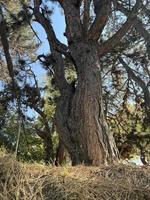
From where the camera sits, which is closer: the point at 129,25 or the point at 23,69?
the point at 129,25

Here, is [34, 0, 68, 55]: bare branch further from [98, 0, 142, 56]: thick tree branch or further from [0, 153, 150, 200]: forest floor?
[0, 153, 150, 200]: forest floor

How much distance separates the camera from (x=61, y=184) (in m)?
4.54

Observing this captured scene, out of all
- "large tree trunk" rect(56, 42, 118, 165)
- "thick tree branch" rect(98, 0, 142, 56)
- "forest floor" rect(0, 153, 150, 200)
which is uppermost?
"thick tree branch" rect(98, 0, 142, 56)

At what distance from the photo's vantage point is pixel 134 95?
41.4 ft

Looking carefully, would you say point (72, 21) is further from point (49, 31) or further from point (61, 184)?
point (61, 184)

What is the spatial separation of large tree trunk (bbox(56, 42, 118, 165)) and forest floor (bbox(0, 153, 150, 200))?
171 centimetres

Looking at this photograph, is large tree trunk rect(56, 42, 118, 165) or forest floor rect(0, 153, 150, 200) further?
large tree trunk rect(56, 42, 118, 165)

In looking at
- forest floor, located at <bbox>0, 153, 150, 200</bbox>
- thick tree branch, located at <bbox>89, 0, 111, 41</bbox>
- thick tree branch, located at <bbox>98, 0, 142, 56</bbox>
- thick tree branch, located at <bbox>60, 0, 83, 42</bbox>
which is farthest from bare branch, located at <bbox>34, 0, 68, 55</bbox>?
forest floor, located at <bbox>0, 153, 150, 200</bbox>

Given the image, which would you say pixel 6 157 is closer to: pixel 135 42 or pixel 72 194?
pixel 72 194

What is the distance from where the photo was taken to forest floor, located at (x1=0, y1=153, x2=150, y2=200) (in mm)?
4352

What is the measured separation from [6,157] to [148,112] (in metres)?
7.53

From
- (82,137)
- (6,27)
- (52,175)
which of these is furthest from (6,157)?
(6,27)

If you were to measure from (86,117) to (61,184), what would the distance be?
2.58 meters

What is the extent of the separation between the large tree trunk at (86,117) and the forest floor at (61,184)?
5.60 ft
